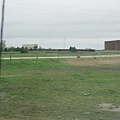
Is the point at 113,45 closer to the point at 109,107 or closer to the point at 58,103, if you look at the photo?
the point at 58,103

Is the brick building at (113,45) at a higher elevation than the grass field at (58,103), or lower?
higher

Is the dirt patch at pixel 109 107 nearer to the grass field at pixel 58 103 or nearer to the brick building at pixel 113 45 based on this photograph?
the grass field at pixel 58 103

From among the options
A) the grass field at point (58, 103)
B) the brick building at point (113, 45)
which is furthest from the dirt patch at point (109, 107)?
the brick building at point (113, 45)

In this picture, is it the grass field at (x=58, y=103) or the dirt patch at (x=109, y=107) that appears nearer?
the grass field at (x=58, y=103)

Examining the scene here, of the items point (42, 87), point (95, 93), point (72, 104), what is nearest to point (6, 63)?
point (42, 87)

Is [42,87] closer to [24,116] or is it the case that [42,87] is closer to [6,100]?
[6,100]

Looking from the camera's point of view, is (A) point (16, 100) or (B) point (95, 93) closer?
(A) point (16, 100)

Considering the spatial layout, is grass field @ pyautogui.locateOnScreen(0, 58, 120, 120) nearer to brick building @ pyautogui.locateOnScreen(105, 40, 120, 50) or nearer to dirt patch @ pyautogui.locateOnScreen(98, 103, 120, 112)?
dirt patch @ pyautogui.locateOnScreen(98, 103, 120, 112)

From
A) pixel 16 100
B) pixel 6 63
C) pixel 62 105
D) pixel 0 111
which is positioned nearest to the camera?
pixel 0 111

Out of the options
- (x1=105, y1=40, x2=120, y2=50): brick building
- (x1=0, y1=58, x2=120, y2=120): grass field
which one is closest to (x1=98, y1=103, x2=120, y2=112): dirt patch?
(x1=0, y1=58, x2=120, y2=120): grass field

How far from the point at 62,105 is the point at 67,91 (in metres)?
2.71

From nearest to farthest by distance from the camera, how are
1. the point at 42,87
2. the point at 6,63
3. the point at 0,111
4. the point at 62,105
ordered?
the point at 0,111 < the point at 62,105 < the point at 42,87 < the point at 6,63

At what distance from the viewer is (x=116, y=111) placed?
835 cm

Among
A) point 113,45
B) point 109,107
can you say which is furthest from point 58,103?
point 113,45
